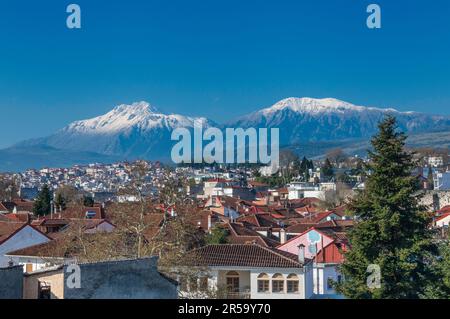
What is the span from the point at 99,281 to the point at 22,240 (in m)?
18.0

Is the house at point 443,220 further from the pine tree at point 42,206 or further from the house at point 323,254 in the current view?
the pine tree at point 42,206

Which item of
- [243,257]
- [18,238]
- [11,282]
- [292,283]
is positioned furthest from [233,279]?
[18,238]

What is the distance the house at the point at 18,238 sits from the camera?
2836 centimetres

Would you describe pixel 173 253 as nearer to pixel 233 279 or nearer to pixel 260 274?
pixel 233 279

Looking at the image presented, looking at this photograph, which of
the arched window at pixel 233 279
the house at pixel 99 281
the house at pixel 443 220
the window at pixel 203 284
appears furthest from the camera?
the house at pixel 443 220

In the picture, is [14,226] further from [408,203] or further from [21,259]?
[408,203]

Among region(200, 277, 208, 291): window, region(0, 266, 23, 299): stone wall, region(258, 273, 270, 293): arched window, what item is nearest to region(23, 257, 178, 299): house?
region(0, 266, 23, 299): stone wall

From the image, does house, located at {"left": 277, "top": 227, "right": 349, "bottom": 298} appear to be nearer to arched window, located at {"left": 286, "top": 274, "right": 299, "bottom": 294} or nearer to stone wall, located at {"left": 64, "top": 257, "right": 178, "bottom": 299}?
arched window, located at {"left": 286, "top": 274, "right": 299, "bottom": 294}

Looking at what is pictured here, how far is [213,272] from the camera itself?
21.7 meters

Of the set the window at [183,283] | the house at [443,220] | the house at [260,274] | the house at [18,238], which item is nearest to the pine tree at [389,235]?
the house at [260,274]

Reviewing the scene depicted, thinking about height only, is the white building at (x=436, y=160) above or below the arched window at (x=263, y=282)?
above

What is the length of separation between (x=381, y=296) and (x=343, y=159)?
12855 cm

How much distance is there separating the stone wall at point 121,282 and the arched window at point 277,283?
7580 mm

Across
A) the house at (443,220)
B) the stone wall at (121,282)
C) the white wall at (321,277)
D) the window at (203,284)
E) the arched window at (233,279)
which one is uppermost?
the stone wall at (121,282)
